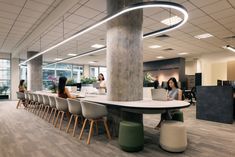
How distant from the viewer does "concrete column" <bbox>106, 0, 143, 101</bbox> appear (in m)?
3.64

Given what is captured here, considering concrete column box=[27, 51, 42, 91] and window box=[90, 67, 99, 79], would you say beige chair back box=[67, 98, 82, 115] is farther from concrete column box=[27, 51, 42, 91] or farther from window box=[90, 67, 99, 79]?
window box=[90, 67, 99, 79]

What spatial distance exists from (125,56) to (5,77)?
12141mm

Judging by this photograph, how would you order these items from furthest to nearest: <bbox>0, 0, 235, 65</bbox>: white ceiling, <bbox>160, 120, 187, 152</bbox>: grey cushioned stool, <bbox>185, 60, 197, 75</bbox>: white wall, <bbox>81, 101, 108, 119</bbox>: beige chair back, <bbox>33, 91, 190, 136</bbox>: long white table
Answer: <bbox>185, 60, 197, 75</bbox>: white wall
<bbox>0, 0, 235, 65</bbox>: white ceiling
<bbox>81, 101, 108, 119</bbox>: beige chair back
<bbox>160, 120, 187, 152</bbox>: grey cushioned stool
<bbox>33, 91, 190, 136</bbox>: long white table

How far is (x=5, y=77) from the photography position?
12.6 meters

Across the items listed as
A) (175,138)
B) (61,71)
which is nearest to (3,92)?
(61,71)

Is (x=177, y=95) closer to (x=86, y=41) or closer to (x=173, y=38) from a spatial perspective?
(x=173, y=38)

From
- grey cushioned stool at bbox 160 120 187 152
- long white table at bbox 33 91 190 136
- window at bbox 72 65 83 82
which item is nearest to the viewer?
long white table at bbox 33 91 190 136

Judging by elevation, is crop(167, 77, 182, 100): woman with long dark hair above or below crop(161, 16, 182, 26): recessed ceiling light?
below

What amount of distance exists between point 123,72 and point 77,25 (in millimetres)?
3257

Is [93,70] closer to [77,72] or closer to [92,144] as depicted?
[77,72]

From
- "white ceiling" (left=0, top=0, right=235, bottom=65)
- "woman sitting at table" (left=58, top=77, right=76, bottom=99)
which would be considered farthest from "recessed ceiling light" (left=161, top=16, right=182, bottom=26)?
"woman sitting at table" (left=58, top=77, right=76, bottom=99)

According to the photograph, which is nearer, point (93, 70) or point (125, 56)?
point (125, 56)

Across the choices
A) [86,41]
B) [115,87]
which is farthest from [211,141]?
[86,41]

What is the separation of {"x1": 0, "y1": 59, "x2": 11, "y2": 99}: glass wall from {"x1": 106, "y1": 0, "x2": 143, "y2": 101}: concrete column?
458 inches
